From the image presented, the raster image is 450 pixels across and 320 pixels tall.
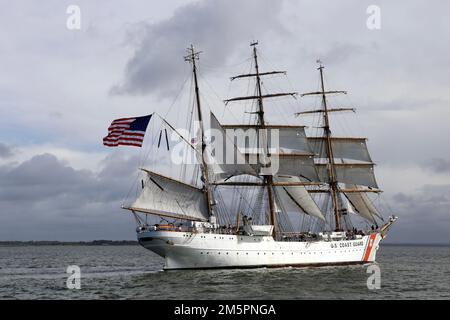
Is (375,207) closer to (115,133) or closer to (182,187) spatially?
(182,187)

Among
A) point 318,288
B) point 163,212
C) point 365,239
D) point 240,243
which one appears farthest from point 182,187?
point 365,239

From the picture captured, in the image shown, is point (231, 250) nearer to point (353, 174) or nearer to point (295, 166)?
point (295, 166)

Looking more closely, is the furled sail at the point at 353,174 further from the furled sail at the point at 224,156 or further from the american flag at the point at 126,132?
the american flag at the point at 126,132

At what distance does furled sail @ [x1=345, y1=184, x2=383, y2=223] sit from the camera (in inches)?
2864

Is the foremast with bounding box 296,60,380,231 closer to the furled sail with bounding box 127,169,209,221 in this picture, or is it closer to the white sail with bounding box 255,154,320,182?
the white sail with bounding box 255,154,320,182

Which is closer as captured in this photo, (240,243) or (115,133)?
(115,133)

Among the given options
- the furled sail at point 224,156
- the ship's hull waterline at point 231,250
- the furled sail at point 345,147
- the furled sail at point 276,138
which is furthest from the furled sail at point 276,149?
the ship's hull waterline at point 231,250

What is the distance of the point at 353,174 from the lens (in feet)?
237

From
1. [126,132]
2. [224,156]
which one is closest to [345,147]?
[224,156]

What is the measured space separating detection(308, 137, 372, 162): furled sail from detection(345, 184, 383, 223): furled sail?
4.11m

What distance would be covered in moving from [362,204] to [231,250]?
27.3 metres

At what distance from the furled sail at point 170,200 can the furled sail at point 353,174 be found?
23677 mm
